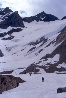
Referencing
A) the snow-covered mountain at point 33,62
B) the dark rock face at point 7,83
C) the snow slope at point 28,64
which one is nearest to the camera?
the snow slope at point 28,64

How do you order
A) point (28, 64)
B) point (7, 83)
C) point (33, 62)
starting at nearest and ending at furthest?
point (7, 83)
point (28, 64)
point (33, 62)

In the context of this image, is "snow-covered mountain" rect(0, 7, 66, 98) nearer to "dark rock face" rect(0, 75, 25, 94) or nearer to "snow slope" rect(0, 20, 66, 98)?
"snow slope" rect(0, 20, 66, 98)

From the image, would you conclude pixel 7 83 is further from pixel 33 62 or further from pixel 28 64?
pixel 33 62

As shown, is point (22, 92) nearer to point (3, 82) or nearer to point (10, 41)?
point (3, 82)

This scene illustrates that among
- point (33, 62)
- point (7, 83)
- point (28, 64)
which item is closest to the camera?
point (7, 83)

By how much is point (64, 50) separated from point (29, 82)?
138ft

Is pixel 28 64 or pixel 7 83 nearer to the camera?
pixel 7 83

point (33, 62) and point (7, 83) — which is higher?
point (33, 62)

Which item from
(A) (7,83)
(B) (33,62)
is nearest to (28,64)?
(B) (33,62)

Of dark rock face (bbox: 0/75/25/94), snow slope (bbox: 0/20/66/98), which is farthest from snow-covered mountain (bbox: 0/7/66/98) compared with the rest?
dark rock face (bbox: 0/75/25/94)

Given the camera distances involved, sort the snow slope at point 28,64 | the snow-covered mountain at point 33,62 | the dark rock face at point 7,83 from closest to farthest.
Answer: the snow slope at point 28,64, the snow-covered mountain at point 33,62, the dark rock face at point 7,83

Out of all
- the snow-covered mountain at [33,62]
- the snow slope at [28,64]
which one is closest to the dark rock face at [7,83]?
the snow slope at [28,64]

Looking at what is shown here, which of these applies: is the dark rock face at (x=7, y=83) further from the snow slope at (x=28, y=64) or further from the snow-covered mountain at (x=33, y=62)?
the snow-covered mountain at (x=33, y=62)

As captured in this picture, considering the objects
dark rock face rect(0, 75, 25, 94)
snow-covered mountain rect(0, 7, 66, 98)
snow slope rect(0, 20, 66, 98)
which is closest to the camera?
snow slope rect(0, 20, 66, 98)
